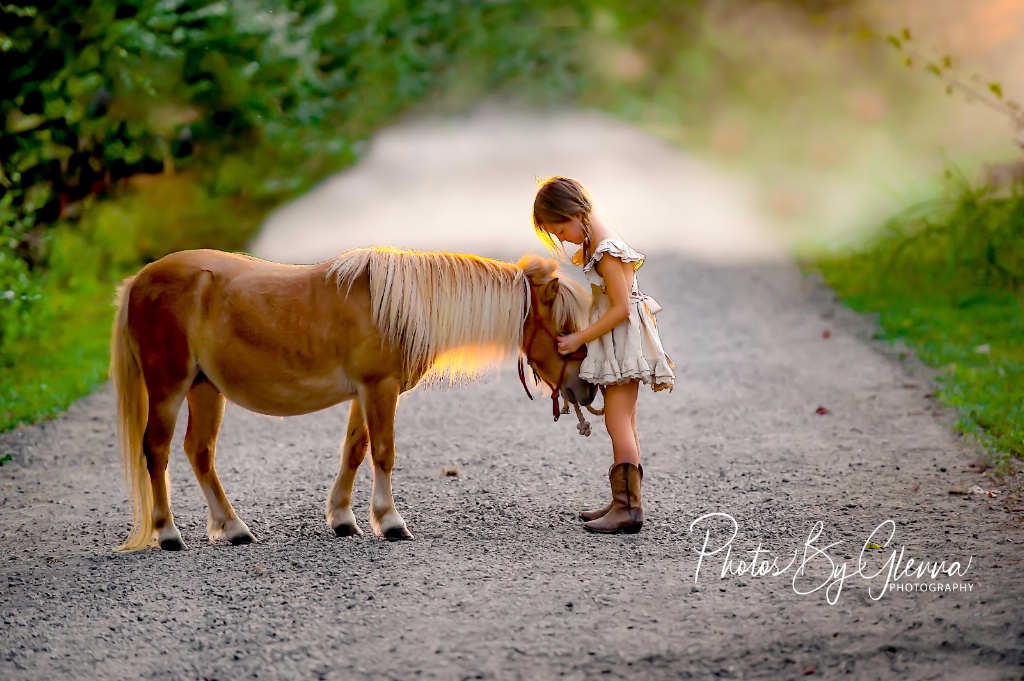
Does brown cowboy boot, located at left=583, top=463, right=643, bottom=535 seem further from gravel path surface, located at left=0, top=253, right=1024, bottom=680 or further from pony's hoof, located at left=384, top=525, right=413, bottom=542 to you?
pony's hoof, located at left=384, top=525, right=413, bottom=542

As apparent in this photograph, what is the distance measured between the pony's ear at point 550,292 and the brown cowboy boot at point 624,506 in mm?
778

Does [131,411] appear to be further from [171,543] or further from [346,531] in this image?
[346,531]

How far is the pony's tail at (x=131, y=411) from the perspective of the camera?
15.5ft

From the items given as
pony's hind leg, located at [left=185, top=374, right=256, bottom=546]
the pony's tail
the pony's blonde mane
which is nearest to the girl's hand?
the pony's blonde mane

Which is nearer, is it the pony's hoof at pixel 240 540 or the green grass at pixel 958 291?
the pony's hoof at pixel 240 540

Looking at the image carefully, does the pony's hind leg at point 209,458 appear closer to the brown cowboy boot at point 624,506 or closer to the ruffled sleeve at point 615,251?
the brown cowboy boot at point 624,506

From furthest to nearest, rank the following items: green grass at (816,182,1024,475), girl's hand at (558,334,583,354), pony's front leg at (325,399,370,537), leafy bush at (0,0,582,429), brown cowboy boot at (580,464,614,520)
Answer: leafy bush at (0,0,582,429) → green grass at (816,182,1024,475) → brown cowboy boot at (580,464,614,520) → pony's front leg at (325,399,370,537) → girl's hand at (558,334,583,354)

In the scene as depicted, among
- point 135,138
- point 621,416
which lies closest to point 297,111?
point 135,138

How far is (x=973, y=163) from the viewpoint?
1185 cm

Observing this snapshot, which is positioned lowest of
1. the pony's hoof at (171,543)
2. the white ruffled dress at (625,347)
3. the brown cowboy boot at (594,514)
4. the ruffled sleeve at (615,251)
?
the pony's hoof at (171,543)

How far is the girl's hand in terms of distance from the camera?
457 centimetres

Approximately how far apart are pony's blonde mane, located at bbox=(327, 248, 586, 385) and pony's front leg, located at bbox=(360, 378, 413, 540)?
0.16 m

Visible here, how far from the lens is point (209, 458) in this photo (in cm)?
479

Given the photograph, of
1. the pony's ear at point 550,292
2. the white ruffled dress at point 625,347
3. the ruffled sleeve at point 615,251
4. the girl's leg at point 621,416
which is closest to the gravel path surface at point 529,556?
the girl's leg at point 621,416
